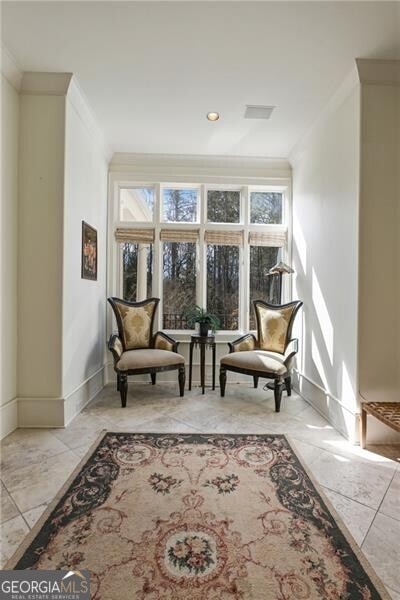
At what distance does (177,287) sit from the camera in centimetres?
434

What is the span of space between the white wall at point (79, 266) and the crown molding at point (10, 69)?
16.0 inches

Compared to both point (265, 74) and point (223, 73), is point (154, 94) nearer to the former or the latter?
point (223, 73)

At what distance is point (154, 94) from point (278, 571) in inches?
138

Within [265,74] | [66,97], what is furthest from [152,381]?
[265,74]

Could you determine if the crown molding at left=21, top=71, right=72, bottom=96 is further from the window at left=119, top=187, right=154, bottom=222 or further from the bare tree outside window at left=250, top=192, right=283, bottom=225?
the bare tree outside window at left=250, top=192, right=283, bottom=225

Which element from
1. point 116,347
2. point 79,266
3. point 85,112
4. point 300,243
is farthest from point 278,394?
point 85,112

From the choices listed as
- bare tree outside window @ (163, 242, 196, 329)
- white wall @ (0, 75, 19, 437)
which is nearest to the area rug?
white wall @ (0, 75, 19, 437)

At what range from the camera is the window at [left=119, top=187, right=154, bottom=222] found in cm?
439

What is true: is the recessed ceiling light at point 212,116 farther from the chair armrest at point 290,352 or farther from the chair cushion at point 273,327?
the chair armrest at point 290,352

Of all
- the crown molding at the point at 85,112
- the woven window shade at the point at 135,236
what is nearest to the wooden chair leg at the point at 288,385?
the woven window shade at the point at 135,236

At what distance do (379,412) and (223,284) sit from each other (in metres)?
2.54

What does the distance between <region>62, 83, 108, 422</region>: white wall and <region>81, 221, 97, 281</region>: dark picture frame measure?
0.25 ft

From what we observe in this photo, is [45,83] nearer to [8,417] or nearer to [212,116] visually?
[212,116]

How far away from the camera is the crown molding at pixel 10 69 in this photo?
2408 mm
